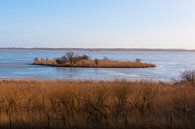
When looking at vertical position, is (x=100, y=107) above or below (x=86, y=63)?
above

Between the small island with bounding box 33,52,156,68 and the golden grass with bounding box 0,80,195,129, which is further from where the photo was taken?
the small island with bounding box 33,52,156,68

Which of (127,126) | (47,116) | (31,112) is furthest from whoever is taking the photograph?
Answer: (31,112)

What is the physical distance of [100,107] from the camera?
1309cm

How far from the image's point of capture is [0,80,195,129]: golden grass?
1148 centimetres

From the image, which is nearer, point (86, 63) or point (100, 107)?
point (100, 107)

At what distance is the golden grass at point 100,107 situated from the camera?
11484 millimetres

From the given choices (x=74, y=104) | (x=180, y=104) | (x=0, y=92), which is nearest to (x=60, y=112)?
(x=74, y=104)

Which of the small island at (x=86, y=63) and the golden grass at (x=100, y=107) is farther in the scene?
the small island at (x=86, y=63)

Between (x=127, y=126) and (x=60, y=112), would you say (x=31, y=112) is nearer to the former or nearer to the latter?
(x=60, y=112)

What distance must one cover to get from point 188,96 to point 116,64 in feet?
240

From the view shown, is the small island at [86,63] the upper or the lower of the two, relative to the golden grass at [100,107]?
lower

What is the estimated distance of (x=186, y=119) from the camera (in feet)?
37.9

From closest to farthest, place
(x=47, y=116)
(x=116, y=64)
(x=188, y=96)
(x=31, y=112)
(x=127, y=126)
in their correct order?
1. (x=127, y=126)
2. (x=47, y=116)
3. (x=31, y=112)
4. (x=188, y=96)
5. (x=116, y=64)

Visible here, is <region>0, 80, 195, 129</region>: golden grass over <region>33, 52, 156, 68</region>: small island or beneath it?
over
